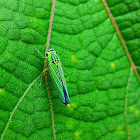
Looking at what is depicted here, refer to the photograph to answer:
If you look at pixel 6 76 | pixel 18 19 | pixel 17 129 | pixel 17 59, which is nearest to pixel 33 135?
pixel 17 129

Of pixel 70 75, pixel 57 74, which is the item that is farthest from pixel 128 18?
pixel 57 74

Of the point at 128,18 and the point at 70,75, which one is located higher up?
the point at 128,18

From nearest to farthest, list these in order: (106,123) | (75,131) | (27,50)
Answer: (27,50) → (75,131) → (106,123)

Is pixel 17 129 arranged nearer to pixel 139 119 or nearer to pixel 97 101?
pixel 97 101

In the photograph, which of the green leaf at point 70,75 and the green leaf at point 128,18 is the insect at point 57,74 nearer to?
the green leaf at point 70,75

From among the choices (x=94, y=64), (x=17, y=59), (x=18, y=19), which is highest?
(x=18, y=19)

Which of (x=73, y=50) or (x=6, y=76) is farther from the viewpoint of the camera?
(x=73, y=50)

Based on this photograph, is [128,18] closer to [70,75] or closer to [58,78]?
[70,75]
